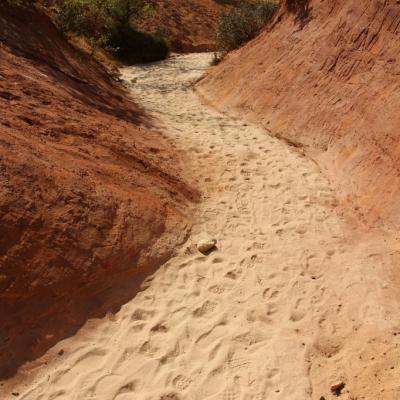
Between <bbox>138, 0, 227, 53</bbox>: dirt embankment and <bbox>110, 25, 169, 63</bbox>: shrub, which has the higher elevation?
<bbox>138, 0, 227, 53</bbox>: dirt embankment

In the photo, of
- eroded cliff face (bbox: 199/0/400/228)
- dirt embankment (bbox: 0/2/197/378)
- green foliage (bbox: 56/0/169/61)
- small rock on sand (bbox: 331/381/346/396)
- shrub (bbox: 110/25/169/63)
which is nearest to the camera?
small rock on sand (bbox: 331/381/346/396)

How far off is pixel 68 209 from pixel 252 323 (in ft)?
6.67

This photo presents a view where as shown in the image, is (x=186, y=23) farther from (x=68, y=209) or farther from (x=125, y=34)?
(x=68, y=209)

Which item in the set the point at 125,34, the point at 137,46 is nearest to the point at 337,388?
the point at 137,46

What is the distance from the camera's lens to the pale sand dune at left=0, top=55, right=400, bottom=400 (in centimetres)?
325

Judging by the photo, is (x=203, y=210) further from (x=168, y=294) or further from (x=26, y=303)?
(x=26, y=303)

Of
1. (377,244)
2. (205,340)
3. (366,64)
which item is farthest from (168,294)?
(366,64)

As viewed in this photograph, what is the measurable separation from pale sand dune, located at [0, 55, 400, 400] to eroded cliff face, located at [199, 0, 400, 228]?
2.04 feet

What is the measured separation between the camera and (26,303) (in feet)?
12.1

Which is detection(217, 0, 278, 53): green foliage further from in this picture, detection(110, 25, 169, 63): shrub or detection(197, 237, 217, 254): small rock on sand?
detection(197, 237, 217, 254): small rock on sand

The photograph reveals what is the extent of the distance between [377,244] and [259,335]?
1.78 metres

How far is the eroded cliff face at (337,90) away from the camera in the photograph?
5.61m

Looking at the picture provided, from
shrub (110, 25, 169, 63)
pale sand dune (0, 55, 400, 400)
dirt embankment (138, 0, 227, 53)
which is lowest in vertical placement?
pale sand dune (0, 55, 400, 400)

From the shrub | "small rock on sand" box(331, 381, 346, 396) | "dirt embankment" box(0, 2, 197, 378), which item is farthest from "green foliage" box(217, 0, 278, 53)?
"small rock on sand" box(331, 381, 346, 396)
